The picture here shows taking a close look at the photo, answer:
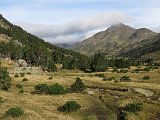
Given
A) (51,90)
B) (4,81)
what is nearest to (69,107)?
(51,90)

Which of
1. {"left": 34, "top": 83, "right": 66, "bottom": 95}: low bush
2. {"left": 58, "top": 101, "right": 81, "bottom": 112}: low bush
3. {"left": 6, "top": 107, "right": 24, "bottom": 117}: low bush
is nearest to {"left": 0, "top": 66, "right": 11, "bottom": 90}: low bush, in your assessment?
{"left": 34, "top": 83, "right": 66, "bottom": 95}: low bush

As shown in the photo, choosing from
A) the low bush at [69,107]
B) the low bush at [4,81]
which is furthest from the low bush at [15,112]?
the low bush at [4,81]

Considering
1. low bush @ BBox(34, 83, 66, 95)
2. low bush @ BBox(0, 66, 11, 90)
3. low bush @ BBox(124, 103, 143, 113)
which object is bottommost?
low bush @ BBox(124, 103, 143, 113)

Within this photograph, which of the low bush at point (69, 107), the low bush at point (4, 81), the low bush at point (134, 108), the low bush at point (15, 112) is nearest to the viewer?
the low bush at point (15, 112)

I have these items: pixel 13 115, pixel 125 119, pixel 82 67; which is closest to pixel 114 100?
pixel 125 119

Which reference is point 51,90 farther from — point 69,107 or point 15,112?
point 15,112

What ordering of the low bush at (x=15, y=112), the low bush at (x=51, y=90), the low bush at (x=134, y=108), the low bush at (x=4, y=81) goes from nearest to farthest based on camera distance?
1. the low bush at (x=15, y=112)
2. the low bush at (x=134, y=108)
3. the low bush at (x=51, y=90)
4. the low bush at (x=4, y=81)

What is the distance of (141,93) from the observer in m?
79.3

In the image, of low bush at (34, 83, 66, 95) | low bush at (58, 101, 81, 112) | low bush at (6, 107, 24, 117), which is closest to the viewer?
low bush at (6, 107, 24, 117)

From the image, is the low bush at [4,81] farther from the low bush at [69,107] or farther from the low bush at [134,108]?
the low bush at [134,108]

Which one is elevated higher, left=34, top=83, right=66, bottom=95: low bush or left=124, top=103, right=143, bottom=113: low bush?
left=34, top=83, right=66, bottom=95: low bush

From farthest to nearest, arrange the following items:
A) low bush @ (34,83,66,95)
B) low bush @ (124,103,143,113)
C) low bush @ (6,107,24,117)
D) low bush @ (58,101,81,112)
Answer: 1. low bush @ (34,83,66,95)
2. low bush @ (58,101,81,112)
3. low bush @ (124,103,143,113)
4. low bush @ (6,107,24,117)

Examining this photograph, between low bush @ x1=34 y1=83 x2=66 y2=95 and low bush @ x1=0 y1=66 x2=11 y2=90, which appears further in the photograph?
low bush @ x1=0 y1=66 x2=11 y2=90

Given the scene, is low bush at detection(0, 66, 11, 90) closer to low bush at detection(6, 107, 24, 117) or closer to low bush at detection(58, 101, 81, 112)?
low bush at detection(58, 101, 81, 112)
